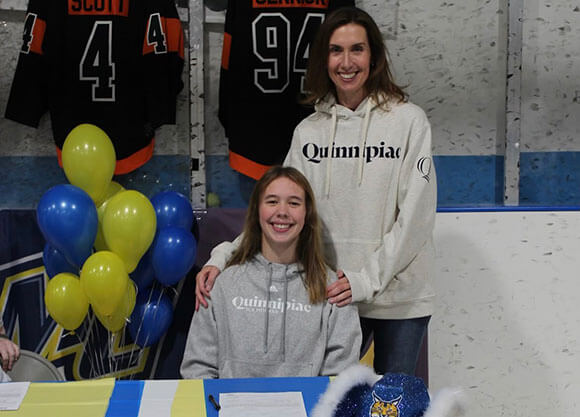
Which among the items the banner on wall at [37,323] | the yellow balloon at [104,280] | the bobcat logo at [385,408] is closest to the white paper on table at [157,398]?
the bobcat logo at [385,408]

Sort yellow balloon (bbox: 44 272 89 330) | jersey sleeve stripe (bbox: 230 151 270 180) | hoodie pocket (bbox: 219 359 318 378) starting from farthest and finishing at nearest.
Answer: jersey sleeve stripe (bbox: 230 151 270 180)
yellow balloon (bbox: 44 272 89 330)
hoodie pocket (bbox: 219 359 318 378)

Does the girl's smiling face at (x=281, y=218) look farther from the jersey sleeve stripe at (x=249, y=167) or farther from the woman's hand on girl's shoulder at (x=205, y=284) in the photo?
the jersey sleeve stripe at (x=249, y=167)

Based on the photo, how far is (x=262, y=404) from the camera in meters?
1.14

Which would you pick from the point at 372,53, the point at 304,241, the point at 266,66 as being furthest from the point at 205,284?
the point at 266,66

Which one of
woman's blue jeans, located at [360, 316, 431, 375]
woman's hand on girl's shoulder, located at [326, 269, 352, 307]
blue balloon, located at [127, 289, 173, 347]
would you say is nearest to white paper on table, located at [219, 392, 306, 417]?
woman's hand on girl's shoulder, located at [326, 269, 352, 307]

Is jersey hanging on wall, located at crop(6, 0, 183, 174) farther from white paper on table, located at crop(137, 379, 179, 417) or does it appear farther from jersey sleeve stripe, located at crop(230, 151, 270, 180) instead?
white paper on table, located at crop(137, 379, 179, 417)

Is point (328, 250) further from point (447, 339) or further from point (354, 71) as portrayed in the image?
point (447, 339)

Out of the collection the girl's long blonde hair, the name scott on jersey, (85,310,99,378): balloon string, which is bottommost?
(85,310,99,378): balloon string

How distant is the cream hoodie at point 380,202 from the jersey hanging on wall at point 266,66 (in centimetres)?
68

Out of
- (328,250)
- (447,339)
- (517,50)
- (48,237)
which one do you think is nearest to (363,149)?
(328,250)

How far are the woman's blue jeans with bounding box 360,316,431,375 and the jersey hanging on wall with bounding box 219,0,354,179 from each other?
930 mm

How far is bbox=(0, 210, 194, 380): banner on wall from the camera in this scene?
2.30 metres

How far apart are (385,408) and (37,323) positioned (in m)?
1.72

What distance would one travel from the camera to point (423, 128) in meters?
1.76
